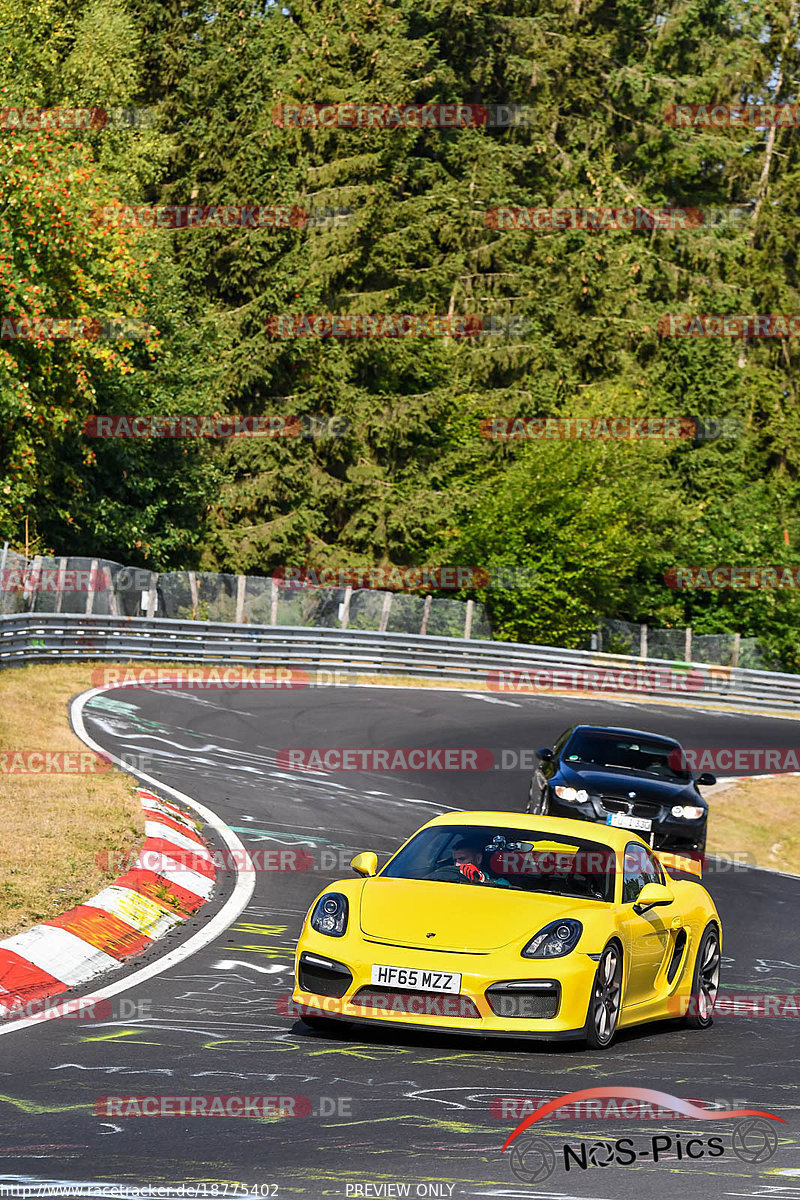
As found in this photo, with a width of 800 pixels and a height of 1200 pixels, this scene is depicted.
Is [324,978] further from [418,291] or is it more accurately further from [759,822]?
[418,291]

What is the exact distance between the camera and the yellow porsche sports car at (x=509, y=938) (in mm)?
8227

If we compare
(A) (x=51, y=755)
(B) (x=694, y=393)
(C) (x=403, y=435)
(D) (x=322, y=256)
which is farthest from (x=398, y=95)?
(A) (x=51, y=755)

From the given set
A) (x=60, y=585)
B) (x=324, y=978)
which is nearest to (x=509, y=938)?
(x=324, y=978)

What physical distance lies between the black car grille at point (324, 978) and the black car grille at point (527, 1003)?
0.76 meters

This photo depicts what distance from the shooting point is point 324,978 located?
8430 mm

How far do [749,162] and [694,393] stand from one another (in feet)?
44.6

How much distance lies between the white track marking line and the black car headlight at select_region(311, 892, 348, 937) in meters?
1.27

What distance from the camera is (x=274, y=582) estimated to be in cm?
3616

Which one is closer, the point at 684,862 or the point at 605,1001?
the point at 605,1001

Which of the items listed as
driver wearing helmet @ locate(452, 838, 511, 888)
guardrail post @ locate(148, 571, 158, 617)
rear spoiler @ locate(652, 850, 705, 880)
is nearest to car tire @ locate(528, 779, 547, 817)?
rear spoiler @ locate(652, 850, 705, 880)

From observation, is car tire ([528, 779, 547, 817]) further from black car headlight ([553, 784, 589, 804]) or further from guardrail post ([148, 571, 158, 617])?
guardrail post ([148, 571, 158, 617])

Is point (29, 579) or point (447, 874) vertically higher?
point (29, 579)

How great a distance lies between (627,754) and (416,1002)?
387 inches

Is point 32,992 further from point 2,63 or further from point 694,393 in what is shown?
point 694,393
